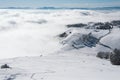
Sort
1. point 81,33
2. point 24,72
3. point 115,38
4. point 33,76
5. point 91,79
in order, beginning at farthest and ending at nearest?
point 81,33 < point 115,38 < point 24,72 < point 33,76 < point 91,79

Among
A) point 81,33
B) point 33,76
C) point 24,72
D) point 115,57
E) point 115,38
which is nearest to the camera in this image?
point 33,76

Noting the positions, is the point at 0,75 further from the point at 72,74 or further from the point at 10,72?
the point at 72,74

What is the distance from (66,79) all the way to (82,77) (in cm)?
109

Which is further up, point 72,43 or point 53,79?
point 53,79

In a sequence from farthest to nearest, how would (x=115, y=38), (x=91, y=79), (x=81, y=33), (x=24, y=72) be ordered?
(x=81, y=33) → (x=115, y=38) → (x=24, y=72) → (x=91, y=79)

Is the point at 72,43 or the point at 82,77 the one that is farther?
the point at 72,43

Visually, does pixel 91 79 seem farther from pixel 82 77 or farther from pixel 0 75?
pixel 0 75

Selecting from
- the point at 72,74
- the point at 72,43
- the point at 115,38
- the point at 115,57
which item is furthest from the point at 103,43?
the point at 72,74

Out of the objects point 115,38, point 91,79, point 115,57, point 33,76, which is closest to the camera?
point 91,79

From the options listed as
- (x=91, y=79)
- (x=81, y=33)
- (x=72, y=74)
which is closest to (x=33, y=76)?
(x=72, y=74)

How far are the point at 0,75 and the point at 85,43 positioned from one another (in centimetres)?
4706

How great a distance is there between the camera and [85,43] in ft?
203

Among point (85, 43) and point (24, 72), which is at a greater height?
point (24, 72)

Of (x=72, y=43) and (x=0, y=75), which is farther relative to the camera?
(x=72, y=43)
